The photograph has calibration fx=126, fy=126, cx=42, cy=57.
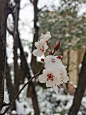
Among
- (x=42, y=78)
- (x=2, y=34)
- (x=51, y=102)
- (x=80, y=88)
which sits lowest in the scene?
(x=51, y=102)

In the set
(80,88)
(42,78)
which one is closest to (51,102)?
(80,88)

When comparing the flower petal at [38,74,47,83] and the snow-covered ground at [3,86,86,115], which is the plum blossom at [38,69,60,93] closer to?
the flower petal at [38,74,47,83]

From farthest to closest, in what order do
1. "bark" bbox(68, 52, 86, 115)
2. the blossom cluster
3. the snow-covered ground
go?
1. the snow-covered ground
2. "bark" bbox(68, 52, 86, 115)
3. the blossom cluster

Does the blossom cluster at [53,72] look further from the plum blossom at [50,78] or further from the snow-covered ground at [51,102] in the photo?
the snow-covered ground at [51,102]

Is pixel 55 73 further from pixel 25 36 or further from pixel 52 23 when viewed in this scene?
pixel 25 36

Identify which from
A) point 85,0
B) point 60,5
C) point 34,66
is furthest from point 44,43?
point 60,5

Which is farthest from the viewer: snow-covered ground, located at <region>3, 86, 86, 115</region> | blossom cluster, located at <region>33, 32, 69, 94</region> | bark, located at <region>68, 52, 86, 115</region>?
snow-covered ground, located at <region>3, 86, 86, 115</region>

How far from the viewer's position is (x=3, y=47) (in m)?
0.40

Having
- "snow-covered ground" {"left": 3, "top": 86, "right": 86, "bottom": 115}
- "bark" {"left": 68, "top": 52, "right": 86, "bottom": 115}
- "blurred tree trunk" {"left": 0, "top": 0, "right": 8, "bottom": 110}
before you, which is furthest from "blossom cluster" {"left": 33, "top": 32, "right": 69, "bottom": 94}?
"snow-covered ground" {"left": 3, "top": 86, "right": 86, "bottom": 115}

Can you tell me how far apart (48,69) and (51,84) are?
0.06 metres

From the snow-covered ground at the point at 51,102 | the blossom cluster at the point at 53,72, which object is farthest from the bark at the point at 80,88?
the snow-covered ground at the point at 51,102

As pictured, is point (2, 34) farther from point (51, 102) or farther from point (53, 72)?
point (51, 102)

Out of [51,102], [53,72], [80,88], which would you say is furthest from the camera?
[51,102]

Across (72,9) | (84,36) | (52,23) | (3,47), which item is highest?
(72,9)
